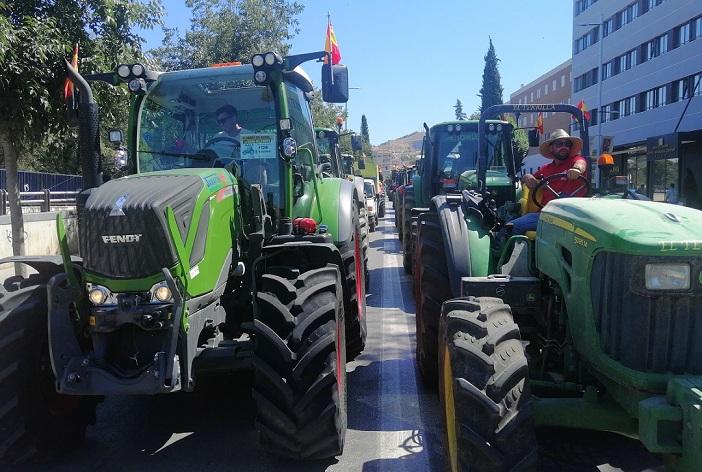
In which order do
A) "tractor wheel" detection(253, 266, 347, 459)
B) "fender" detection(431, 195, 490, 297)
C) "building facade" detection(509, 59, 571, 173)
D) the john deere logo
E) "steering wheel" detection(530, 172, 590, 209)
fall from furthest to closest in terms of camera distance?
"building facade" detection(509, 59, 571, 173)
"steering wheel" detection(530, 172, 590, 209)
"fender" detection(431, 195, 490, 297)
"tractor wheel" detection(253, 266, 347, 459)
the john deere logo

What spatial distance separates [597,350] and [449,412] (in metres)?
0.82

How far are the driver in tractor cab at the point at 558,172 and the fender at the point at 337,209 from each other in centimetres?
140

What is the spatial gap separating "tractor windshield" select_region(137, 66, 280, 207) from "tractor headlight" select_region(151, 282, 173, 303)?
1.59m

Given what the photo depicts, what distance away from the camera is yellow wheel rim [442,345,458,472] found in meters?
3.03

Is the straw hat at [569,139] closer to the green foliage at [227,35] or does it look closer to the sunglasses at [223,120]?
the sunglasses at [223,120]

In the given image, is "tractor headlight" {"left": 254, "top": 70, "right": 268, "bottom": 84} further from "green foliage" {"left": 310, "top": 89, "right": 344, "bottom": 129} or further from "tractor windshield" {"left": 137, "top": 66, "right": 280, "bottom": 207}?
"green foliage" {"left": 310, "top": 89, "right": 344, "bottom": 129}

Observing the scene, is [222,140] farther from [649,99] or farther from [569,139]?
[649,99]

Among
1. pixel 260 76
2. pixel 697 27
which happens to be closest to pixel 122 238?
pixel 260 76

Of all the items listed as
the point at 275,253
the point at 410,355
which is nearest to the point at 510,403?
the point at 275,253

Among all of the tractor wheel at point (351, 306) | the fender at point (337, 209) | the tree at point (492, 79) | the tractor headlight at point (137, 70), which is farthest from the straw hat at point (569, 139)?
the tree at point (492, 79)

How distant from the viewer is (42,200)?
47.5 feet

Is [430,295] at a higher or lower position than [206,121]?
lower

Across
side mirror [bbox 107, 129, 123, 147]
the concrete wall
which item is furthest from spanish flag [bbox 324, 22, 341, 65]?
the concrete wall

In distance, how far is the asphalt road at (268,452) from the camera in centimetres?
389
